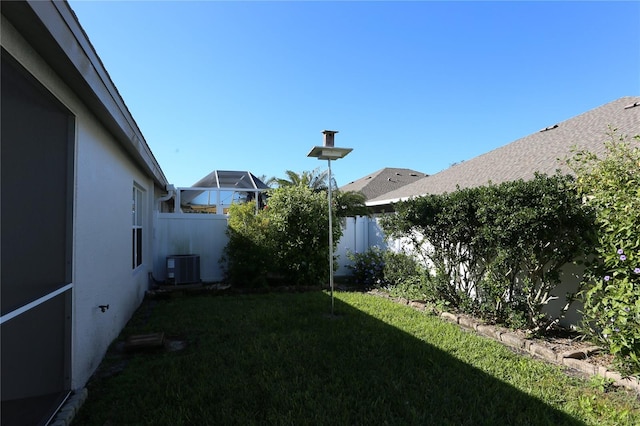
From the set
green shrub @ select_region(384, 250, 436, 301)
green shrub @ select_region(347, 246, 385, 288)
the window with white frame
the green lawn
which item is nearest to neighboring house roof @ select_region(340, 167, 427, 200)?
green shrub @ select_region(347, 246, 385, 288)

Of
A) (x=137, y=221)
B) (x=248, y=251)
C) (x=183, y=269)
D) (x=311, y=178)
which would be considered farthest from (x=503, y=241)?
(x=311, y=178)

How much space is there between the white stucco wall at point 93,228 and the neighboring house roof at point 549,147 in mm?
5638

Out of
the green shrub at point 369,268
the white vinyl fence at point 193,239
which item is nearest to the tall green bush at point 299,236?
the green shrub at point 369,268

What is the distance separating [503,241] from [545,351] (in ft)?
4.81

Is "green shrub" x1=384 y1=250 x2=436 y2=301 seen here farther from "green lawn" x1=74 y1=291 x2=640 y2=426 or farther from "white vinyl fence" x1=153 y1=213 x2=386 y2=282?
"white vinyl fence" x1=153 y1=213 x2=386 y2=282

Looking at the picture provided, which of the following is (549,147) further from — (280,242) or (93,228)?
(93,228)

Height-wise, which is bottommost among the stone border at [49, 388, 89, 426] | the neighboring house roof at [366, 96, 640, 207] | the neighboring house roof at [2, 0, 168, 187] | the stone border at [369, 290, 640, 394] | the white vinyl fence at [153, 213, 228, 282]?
the stone border at [369, 290, 640, 394]

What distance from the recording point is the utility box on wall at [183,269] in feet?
25.8

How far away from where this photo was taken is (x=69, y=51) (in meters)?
2.15

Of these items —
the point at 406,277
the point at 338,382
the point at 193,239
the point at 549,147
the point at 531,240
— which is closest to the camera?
the point at 338,382

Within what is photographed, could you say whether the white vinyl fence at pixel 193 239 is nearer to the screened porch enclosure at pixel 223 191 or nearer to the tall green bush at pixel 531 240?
the screened porch enclosure at pixel 223 191

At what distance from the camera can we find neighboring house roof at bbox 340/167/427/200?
1617 cm

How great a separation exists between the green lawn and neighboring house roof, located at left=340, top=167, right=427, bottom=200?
1125cm

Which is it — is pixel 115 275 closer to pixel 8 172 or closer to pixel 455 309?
pixel 8 172
